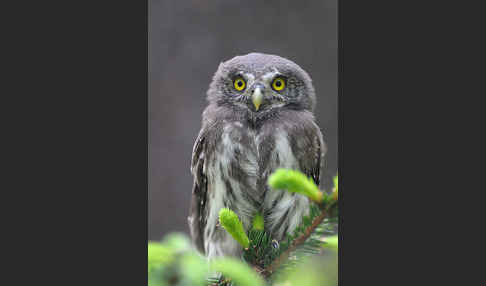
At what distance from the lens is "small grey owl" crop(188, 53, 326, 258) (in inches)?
82.3

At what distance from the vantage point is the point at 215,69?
7.74 ft

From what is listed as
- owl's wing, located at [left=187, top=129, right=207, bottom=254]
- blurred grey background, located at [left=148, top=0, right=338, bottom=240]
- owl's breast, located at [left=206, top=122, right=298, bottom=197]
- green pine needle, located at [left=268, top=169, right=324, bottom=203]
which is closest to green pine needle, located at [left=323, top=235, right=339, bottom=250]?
green pine needle, located at [left=268, top=169, right=324, bottom=203]

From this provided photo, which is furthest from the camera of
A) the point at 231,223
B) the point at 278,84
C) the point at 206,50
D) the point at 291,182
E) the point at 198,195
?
the point at 198,195

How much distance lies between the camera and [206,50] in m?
2.12

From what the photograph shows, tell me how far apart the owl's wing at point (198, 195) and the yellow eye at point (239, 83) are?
314 mm

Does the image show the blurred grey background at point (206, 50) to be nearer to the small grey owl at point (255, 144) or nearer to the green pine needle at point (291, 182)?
the small grey owl at point (255, 144)

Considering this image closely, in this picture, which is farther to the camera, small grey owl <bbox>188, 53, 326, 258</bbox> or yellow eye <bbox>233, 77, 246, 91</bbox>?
yellow eye <bbox>233, 77, 246, 91</bbox>

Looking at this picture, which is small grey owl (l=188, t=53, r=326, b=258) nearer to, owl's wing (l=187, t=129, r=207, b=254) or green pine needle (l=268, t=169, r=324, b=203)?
owl's wing (l=187, t=129, r=207, b=254)

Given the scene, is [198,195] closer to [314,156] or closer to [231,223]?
[314,156]

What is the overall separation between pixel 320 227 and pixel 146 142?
2.66 feet

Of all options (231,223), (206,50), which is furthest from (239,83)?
(231,223)

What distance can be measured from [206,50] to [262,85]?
0.34m

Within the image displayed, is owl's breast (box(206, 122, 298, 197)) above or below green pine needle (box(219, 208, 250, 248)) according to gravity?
above

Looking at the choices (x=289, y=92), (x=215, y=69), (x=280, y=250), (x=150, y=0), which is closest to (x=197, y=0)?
(x=150, y=0)
